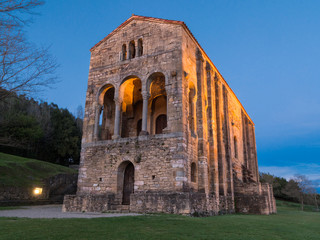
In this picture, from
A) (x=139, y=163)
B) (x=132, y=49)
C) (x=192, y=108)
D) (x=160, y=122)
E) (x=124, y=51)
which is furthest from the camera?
(x=160, y=122)

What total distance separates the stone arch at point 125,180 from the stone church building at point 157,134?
6 centimetres

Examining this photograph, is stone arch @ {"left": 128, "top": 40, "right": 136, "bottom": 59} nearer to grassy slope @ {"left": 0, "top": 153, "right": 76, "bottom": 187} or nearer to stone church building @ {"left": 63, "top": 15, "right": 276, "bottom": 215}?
stone church building @ {"left": 63, "top": 15, "right": 276, "bottom": 215}

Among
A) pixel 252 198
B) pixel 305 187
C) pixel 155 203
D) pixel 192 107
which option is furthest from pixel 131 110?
pixel 305 187

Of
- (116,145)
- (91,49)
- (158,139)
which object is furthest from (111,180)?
(91,49)

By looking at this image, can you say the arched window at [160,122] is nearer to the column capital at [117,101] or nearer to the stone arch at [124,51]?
the column capital at [117,101]

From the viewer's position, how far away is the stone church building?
1358 centimetres

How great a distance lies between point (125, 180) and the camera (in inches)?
604

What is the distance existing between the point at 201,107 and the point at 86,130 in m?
7.86

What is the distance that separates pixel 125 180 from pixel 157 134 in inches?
141

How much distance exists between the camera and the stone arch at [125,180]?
49.1 ft

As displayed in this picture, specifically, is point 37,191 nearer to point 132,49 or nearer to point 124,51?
point 124,51

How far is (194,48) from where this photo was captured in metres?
18.2

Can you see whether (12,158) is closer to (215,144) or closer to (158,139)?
(158,139)

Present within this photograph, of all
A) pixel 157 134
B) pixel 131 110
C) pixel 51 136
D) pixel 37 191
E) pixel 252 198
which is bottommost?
pixel 252 198
